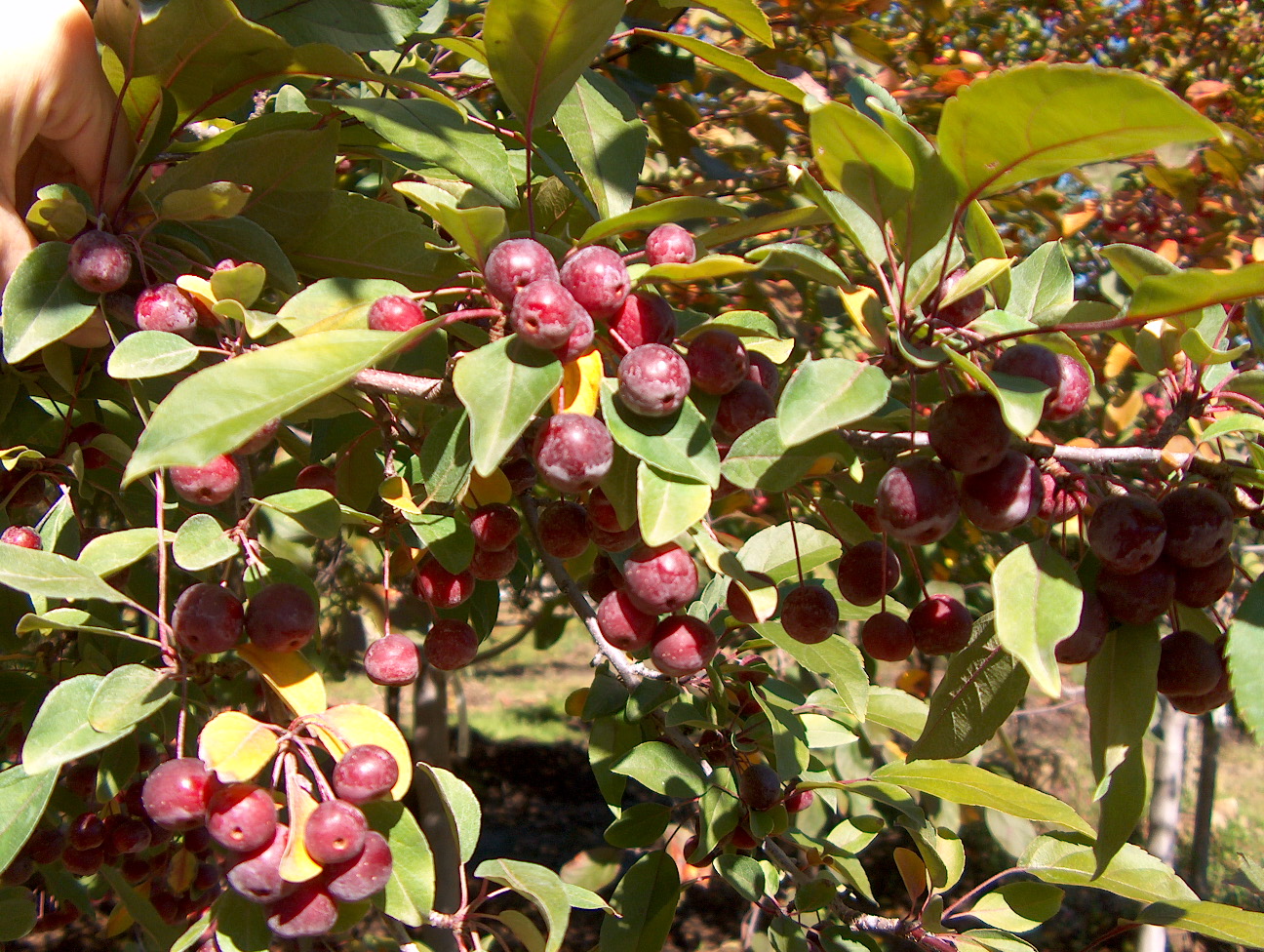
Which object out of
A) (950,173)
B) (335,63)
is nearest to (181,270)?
(335,63)

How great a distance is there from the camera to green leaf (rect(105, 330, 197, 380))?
33.3 inches

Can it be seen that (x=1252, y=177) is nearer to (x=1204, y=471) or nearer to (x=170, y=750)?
(x=1204, y=471)

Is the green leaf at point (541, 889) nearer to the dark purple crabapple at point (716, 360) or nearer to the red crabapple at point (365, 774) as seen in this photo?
the red crabapple at point (365, 774)

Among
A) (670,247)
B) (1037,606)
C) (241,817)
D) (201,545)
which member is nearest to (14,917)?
(241,817)

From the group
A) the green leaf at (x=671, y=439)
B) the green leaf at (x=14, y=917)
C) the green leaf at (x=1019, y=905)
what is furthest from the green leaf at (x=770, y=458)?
the green leaf at (x=14, y=917)

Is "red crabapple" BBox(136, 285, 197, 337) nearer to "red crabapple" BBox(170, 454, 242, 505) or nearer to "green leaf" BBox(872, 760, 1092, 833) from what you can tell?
"red crabapple" BBox(170, 454, 242, 505)

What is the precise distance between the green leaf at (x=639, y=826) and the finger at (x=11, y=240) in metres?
1.24

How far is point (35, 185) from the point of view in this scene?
1.29 m

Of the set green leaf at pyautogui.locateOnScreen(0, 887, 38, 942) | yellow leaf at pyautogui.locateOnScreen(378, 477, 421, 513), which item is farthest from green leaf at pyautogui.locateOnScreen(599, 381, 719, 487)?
green leaf at pyautogui.locateOnScreen(0, 887, 38, 942)

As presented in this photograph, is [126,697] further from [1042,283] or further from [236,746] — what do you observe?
[1042,283]

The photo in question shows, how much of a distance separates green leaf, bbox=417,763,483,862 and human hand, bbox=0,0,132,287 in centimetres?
89

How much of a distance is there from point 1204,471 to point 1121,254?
0.23m

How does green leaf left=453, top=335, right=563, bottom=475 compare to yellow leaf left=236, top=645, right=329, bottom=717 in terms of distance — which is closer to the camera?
green leaf left=453, top=335, right=563, bottom=475

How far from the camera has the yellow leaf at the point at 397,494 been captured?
1033 mm
